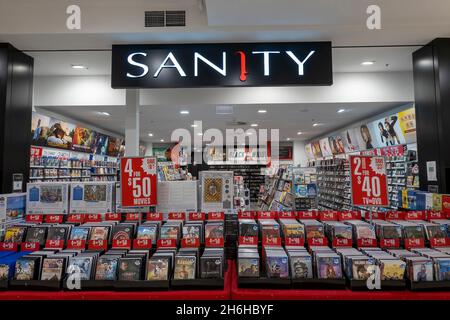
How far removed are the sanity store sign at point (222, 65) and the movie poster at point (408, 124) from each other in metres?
3.64

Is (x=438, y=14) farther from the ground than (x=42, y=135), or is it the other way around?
(x=438, y=14)

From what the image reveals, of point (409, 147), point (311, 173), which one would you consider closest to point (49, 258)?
point (311, 173)

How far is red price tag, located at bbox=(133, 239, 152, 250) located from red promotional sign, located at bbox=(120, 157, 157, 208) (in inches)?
29.0

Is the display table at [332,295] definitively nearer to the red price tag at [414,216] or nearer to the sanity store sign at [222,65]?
the red price tag at [414,216]

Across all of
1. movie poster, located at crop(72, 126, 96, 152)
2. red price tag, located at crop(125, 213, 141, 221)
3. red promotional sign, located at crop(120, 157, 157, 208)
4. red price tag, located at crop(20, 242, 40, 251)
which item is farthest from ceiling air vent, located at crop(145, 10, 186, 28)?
movie poster, located at crop(72, 126, 96, 152)

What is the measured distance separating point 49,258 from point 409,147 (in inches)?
274

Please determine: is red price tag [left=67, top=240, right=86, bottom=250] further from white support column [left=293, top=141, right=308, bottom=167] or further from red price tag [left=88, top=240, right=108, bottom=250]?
white support column [left=293, top=141, right=308, bottom=167]

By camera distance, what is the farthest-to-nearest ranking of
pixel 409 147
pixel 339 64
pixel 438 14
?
pixel 409 147
pixel 339 64
pixel 438 14

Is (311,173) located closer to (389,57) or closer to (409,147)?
(409,147)

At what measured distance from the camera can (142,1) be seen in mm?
3273

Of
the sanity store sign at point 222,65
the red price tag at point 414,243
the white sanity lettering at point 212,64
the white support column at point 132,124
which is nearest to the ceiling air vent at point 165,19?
the sanity store sign at point 222,65

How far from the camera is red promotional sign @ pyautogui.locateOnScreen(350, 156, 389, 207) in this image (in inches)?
116

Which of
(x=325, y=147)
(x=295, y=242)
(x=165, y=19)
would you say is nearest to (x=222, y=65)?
(x=165, y=19)

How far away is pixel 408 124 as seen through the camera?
243 inches
